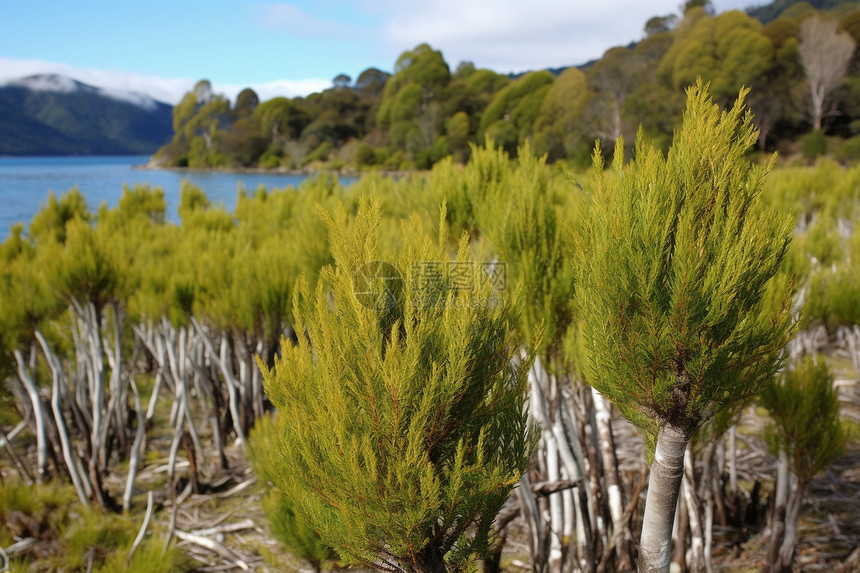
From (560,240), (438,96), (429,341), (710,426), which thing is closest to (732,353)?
(429,341)

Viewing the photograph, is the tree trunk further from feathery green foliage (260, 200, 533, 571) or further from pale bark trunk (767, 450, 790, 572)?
pale bark trunk (767, 450, 790, 572)

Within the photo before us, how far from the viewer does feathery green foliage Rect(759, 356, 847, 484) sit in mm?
4238

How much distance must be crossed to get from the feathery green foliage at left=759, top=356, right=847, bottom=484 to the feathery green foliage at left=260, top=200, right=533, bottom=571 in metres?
3.04

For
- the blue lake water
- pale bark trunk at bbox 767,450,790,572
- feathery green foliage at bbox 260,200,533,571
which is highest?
the blue lake water

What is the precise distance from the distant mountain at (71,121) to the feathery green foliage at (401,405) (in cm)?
15817

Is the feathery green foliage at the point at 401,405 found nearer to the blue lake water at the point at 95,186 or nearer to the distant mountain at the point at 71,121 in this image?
the blue lake water at the point at 95,186

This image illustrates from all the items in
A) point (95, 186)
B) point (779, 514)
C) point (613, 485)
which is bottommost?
point (779, 514)

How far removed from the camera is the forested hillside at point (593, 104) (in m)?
30.4

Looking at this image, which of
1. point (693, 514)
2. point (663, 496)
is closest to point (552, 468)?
point (693, 514)

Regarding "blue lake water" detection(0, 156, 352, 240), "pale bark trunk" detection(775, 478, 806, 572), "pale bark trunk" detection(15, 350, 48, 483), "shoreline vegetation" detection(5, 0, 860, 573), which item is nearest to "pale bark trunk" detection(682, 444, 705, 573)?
"shoreline vegetation" detection(5, 0, 860, 573)

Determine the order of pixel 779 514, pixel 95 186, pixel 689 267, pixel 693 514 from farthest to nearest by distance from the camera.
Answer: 1. pixel 95 186
2. pixel 779 514
3. pixel 693 514
4. pixel 689 267

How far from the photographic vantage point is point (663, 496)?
7.86 feet

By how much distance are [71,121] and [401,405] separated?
654ft

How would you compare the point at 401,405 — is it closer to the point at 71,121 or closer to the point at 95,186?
the point at 95,186
